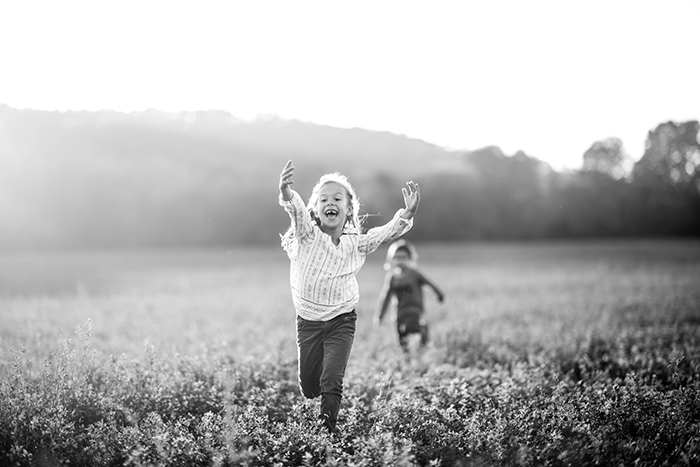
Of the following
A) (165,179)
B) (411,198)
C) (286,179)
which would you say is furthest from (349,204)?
(165,179)

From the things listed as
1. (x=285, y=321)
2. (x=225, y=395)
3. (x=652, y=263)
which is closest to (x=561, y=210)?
(x=652, y=263)

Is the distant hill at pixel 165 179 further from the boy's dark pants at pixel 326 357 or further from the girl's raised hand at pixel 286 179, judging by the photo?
the girl's raised hand at pixel 286 179

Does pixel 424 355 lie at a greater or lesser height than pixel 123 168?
lesser

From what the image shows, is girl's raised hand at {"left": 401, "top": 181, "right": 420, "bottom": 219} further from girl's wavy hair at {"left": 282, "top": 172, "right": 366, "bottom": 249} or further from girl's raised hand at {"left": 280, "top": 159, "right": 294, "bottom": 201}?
girl's raised hand at {"left": 280, "top": 159, "right": 294, "bottom": 201}

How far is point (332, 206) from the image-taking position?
17.0 ft

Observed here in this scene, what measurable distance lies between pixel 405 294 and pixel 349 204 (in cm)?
540

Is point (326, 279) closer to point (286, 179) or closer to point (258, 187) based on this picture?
point (286, 179)

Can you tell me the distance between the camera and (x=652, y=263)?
1272 inches

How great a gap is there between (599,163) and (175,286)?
54.9 m

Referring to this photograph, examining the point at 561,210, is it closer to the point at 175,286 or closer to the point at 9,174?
the point at 175,286

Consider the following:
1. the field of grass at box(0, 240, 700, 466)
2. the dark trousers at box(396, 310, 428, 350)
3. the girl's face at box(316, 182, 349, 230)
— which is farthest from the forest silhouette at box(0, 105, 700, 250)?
the girl's face at box(316, 182, 349, 230)

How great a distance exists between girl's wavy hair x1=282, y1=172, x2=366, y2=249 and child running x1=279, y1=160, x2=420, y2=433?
0.01 meters

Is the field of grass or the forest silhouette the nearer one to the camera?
the field of grass

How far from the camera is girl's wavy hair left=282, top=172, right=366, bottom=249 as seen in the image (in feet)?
17.7
